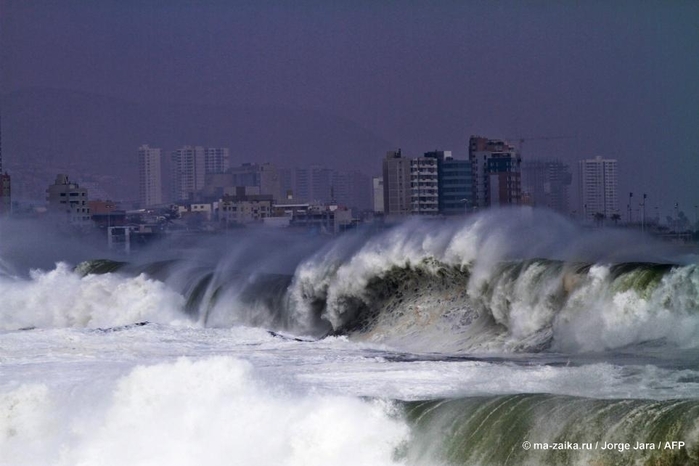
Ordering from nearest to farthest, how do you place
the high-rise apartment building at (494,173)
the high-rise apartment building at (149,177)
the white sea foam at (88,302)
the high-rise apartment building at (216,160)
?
1. the white sea foam at (88,302)
2. the high-rise apartment building at (494,173)
3. the high-rise apartment building at (149,177)
4. the high-rise apartment building at (216,160)

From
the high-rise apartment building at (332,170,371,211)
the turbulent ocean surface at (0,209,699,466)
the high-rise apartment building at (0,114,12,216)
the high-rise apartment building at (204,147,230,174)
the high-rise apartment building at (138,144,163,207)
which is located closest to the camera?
the turbulent ocean surface at (0,209,699,466)

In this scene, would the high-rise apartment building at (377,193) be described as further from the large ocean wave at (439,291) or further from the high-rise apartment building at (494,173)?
the large ocean wave at (439,291)

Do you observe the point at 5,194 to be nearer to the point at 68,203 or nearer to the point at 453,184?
the point at 68,203

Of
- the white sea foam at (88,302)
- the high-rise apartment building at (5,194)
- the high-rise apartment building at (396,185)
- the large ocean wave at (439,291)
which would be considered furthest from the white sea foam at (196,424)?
the high-rise apartment building at (396,185)

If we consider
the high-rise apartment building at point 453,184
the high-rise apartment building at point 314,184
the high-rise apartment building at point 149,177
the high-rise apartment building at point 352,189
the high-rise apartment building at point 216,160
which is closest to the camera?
the high-rise apartment building at point 453,184

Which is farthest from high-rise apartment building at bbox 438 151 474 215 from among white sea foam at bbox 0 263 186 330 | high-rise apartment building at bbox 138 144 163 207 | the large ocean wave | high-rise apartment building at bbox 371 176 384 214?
white sea foam at bbox 0 263 186 330

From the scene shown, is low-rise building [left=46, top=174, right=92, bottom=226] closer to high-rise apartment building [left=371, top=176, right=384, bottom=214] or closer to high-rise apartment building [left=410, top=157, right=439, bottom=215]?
high-rise apartment building [left=371, top=176, right=384, bottom=214]

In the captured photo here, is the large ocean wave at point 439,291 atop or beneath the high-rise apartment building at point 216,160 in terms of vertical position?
beneath
